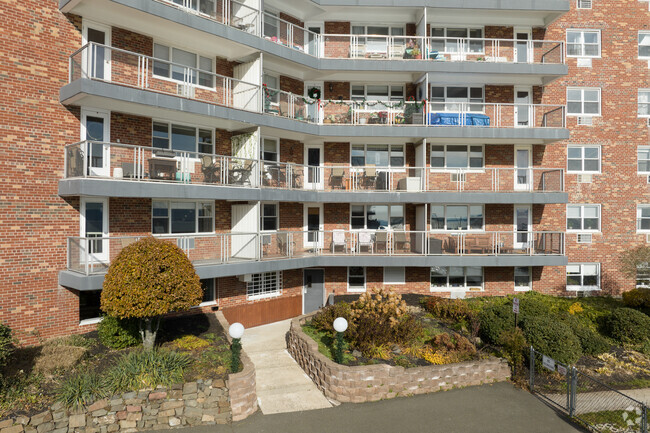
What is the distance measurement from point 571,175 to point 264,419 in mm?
19648

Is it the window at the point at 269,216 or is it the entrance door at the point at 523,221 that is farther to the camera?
the entrance door at the point at 523,221

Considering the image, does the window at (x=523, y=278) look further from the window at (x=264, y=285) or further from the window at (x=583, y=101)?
the window at (x=264, y=285)

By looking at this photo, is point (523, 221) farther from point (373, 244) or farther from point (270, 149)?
point (270, 149)

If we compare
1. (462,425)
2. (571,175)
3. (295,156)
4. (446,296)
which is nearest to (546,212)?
(571,175)

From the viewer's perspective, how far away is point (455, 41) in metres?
20.8

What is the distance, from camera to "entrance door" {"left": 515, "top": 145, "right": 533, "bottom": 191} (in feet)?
66.7

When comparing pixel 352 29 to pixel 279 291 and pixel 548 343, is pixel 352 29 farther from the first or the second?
pixel 548 343

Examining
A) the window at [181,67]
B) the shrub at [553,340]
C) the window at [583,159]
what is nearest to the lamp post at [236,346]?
the shrub at [553,340]

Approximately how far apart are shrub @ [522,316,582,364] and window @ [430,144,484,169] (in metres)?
9.64

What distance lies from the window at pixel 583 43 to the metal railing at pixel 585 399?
57.0ft

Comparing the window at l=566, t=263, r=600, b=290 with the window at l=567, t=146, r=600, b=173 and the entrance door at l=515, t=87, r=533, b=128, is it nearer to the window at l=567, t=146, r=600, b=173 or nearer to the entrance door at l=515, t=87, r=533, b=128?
the window at l=567, t=146, r=600, b=173

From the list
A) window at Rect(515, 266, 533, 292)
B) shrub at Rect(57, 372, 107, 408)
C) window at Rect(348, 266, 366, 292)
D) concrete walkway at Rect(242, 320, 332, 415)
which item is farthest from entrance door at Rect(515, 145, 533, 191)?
shrub at Rect(57, 372, 107, 408)

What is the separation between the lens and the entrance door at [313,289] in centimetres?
2023

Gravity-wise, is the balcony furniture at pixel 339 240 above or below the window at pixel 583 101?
below
